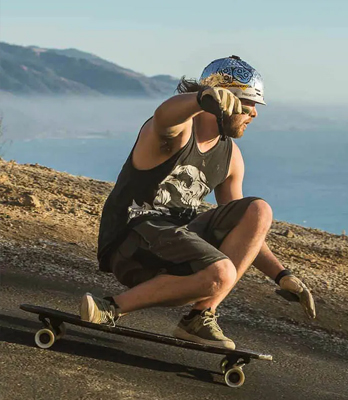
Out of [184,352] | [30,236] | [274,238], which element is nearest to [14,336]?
[184,352]

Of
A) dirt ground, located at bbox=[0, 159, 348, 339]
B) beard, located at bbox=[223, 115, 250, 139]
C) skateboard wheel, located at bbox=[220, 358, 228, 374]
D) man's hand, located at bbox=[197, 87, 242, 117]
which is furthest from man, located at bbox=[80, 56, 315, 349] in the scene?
dirt ground, located at bbox=[0, 159, 348, 339]

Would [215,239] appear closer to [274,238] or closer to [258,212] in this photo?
[258,212]

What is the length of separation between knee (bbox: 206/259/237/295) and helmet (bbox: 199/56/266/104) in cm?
118

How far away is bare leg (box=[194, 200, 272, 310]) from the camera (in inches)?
210

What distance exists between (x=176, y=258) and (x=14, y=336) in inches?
49.5

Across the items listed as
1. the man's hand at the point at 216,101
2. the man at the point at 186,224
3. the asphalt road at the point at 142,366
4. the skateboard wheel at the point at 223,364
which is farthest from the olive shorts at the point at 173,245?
the man's hand at the point at 216,101

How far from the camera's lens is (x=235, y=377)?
5.33m

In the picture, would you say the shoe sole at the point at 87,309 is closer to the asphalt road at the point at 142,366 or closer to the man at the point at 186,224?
the man at the point at 186,224

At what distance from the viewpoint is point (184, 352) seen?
5805 mm

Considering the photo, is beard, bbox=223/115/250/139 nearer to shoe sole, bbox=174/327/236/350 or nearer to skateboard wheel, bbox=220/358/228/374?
shoe sole, bbox=174/327/236/350

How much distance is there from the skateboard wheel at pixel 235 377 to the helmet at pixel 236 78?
1.80m

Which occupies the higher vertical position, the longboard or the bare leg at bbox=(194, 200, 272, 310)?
the bare leg at bbox=(194, 200, 272, 310)

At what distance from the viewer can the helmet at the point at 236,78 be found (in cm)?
560

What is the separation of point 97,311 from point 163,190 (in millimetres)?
909
